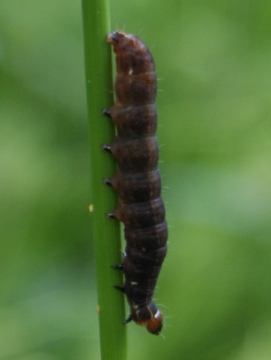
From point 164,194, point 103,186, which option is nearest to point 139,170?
point 103,186

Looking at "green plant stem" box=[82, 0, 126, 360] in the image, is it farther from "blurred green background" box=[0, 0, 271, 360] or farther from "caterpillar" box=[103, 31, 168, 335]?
"blurred green background" box=[0, 0, 271, 360]

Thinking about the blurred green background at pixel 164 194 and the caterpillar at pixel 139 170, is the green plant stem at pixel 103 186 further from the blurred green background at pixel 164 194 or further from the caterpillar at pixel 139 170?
the blurred green background at pixel 164 194

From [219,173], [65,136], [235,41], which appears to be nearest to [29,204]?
[65,136]

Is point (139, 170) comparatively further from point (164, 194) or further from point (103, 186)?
point (164, 194)

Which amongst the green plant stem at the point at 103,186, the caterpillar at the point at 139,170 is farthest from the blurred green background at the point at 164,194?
the green plant stem at the point at 103,186

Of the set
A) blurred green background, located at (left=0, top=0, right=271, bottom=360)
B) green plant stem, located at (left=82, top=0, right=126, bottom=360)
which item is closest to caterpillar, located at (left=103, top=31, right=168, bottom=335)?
green plant stem, located at (left=82, top=0, right=126, bottom=360)
